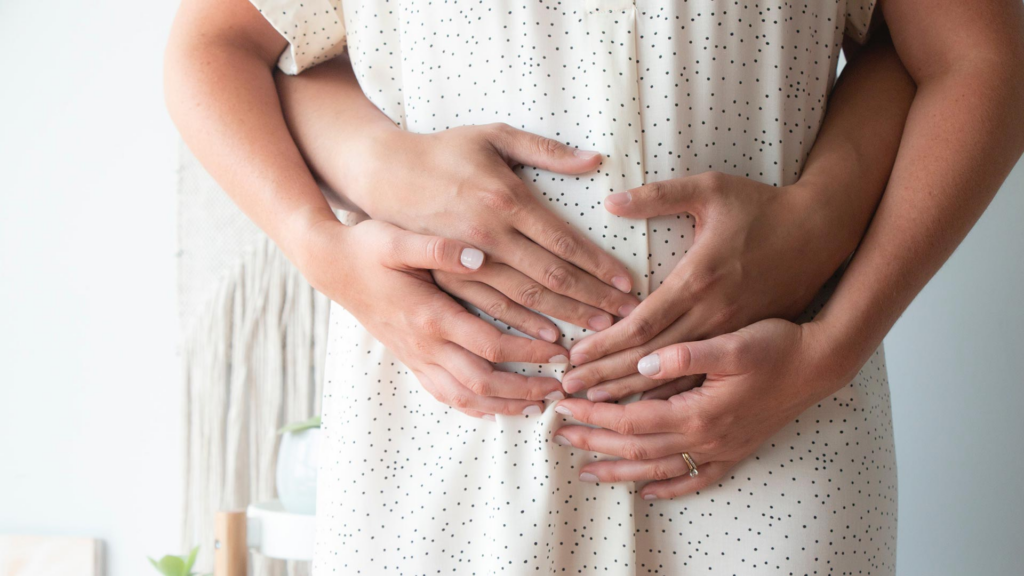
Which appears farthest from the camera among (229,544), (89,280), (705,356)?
(89,280)

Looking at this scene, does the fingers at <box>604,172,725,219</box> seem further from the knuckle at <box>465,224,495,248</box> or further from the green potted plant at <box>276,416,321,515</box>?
the green potted plant at <box>276,416,321,515</box>

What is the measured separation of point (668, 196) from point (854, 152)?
17 centimetres

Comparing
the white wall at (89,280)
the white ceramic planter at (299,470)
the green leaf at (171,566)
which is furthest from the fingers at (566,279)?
the white wall at (89,280)

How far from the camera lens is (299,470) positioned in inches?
47.0

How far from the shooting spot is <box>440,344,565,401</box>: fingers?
46 centimetres

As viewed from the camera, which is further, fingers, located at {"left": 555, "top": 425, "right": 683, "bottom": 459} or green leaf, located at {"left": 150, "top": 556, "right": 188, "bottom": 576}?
green leaf, located at {"left": 150, "top": 556, "right": 188, "bottom": 576}

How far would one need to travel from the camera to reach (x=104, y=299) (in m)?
1.63

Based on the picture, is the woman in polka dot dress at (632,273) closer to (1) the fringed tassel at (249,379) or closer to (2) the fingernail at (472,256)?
(2) the fingernail at (472,256)

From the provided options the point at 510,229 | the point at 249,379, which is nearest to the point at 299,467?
the point at 249,379

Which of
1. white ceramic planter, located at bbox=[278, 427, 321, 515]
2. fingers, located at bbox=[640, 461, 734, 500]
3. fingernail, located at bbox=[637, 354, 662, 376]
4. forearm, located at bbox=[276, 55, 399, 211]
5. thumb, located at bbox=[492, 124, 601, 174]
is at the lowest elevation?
white ceramic planter, located at bbox=[278, 427, 321, 515]

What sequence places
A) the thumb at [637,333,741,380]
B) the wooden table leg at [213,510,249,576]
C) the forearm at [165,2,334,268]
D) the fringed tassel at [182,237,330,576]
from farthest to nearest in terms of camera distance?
1. the fringed tassel at [182,237,330,576]
2. the wooden table leg at [213,510,249,576]
3. the forearm at [165,2,334,268]
4. the thumb at [637,333,741,380]

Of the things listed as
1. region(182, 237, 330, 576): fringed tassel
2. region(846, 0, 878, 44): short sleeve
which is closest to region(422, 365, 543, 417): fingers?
region(846, 0, 878, 44): short sleeve

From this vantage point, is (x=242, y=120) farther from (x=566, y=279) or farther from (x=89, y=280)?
(x=89, y=280)

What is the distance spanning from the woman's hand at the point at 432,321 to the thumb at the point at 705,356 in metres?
0.08
